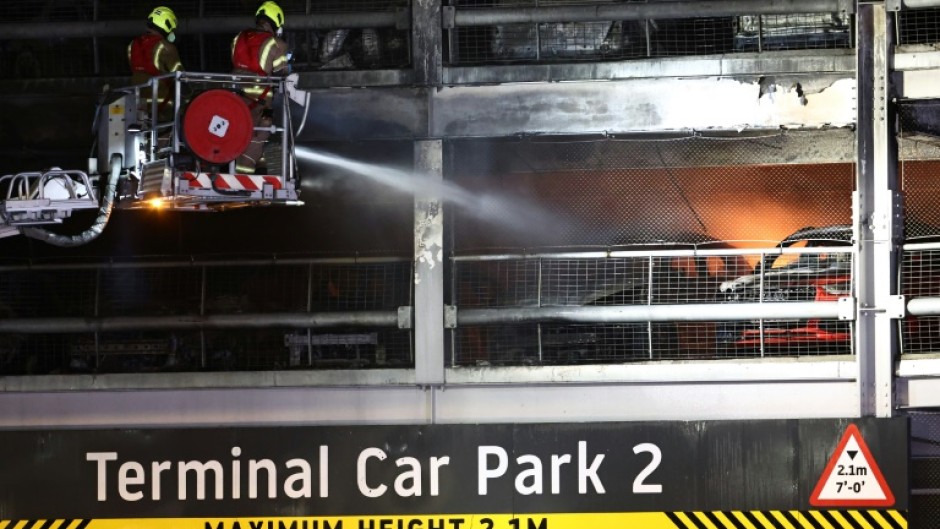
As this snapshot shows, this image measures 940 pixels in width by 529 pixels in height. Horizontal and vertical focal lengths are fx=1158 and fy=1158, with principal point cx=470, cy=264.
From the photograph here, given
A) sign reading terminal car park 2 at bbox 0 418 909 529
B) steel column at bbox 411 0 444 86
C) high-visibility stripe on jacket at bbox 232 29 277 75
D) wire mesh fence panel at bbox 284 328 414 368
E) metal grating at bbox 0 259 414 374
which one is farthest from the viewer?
metal grating at bbox 0 259 414 374

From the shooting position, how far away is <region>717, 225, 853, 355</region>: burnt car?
30.8 feet

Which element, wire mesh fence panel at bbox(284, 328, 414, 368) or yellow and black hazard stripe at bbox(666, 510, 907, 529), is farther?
wire mesh fence panel at bbox(284, 328, 414, 368)

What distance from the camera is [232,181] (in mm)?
8344

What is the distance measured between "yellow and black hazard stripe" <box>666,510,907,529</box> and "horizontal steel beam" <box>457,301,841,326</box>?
4.86 ft

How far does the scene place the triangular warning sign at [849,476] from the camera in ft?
28.5

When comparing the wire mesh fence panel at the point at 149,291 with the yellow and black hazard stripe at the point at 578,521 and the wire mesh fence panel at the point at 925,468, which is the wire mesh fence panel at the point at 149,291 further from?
the wire mesh fence panel at the point at 925,468

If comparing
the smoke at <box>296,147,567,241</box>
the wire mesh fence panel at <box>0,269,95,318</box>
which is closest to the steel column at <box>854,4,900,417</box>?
the smoke at <box>296,147,567,241</box>

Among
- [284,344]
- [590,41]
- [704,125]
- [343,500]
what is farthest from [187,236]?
[704,125]

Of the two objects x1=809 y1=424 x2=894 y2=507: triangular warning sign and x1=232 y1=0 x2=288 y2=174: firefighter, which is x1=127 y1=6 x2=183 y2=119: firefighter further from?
x1=809 y1=424 x2=894 y2=507: triangular warning sign

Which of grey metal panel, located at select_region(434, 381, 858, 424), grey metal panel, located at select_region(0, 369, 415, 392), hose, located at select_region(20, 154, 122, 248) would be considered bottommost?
grey metal panel, located at select_region(434, 381, 858, 424)

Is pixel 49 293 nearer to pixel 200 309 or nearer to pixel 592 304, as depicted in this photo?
pixel 200 309

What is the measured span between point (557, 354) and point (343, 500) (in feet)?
7.13

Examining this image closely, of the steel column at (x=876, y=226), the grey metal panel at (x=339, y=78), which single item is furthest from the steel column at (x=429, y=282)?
the steel column at (x=876, y=226)

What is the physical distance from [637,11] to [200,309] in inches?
171
